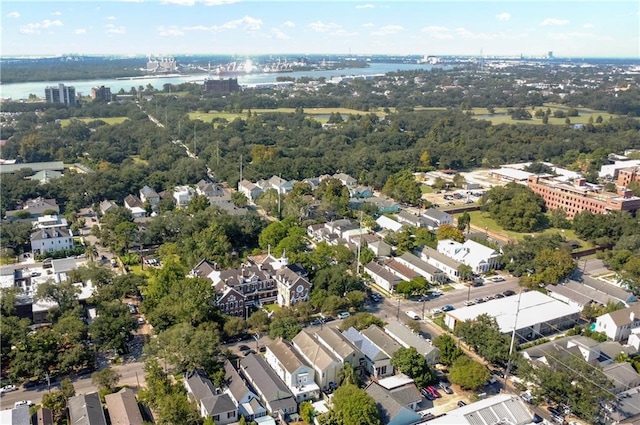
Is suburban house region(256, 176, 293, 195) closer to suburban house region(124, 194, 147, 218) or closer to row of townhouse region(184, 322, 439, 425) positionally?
suburban house region(124, 194, 147, 218)

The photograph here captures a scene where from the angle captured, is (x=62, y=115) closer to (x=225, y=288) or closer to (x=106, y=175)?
(x=106, y=175)

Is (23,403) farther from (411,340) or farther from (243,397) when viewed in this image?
(411,340)

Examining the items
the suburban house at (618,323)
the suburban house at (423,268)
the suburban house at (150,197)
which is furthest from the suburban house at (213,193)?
the suburban house at (618,323)

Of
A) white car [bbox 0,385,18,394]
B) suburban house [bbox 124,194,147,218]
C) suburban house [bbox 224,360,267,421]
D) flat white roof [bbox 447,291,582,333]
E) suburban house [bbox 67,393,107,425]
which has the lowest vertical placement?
white car [bbox 0,385,18,394]

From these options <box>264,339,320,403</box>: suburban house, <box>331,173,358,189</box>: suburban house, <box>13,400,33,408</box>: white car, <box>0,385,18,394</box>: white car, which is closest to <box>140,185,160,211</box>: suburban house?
<box>331,173,358,189</box>: suburban house

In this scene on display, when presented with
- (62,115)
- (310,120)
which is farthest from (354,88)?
(62,115)

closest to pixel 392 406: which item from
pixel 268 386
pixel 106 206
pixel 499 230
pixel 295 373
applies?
pixel 295 373
